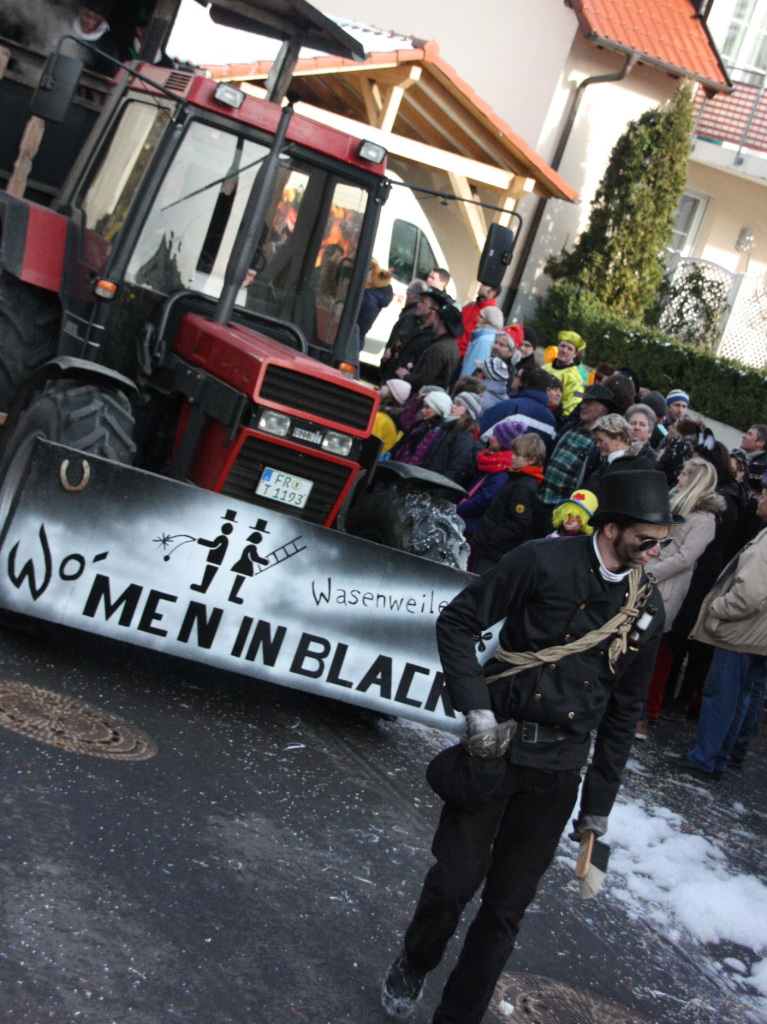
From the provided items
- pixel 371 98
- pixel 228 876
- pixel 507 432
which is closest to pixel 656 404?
pixel 507 432

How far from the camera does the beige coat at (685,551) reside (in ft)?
29.9

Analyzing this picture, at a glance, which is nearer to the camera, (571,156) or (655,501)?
(655,501)

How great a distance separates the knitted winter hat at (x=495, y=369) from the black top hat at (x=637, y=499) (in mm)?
8185

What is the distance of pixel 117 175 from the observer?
7922 mm

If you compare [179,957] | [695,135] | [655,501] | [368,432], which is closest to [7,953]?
[179,957]

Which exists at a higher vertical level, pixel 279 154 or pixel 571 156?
pixel 571 156

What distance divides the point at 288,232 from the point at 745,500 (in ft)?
13.6

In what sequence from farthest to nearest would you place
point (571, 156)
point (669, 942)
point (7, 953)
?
point (571, 156) < point (669, 942) < point (7, 953)

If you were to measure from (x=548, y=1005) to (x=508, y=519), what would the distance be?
→ 4.67 metres

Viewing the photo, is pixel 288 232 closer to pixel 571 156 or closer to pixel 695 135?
pixel 571 156

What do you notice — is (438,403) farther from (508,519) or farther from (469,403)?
(508,519)

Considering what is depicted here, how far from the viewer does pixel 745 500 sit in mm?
9969

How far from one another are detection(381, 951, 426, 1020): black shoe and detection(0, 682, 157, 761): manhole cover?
6.03ft

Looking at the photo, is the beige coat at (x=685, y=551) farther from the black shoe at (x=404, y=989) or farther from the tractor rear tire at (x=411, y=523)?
the black shoe at (x=404, y=989)
